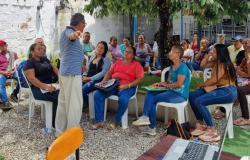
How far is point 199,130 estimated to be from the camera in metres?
5.50

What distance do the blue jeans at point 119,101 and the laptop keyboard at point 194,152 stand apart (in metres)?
3.70

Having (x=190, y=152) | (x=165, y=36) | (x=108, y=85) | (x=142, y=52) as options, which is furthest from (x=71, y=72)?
(x=142, y=52)

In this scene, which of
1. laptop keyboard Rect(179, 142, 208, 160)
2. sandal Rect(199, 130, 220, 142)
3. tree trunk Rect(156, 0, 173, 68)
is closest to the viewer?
laptop keyboard Rect(179, 142, 208, 160)

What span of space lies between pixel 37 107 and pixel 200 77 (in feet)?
11.7

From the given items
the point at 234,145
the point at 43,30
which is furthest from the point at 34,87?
the point at 43,30

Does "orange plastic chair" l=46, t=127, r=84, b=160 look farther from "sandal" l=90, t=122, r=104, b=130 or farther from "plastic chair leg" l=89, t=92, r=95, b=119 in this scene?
"plastic chair leg" l=89, t=92, r=95, b=119

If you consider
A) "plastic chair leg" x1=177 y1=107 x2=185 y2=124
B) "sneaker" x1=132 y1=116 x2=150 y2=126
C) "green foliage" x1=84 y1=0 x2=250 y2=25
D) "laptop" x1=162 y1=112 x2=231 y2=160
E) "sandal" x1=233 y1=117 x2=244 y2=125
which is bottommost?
"sandal" x1=233 y1=117 x2=244 y2=125

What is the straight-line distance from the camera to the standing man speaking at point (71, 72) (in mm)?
5070

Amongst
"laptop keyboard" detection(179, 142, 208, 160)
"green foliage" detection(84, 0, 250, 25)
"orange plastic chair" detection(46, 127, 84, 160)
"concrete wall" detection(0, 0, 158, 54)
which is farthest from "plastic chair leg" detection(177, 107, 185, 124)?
"concrete wall" detection(0, 0, 158, 54)

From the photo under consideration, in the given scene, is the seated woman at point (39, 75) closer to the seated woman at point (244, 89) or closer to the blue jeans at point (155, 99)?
the blue jeans at point (155, 99)

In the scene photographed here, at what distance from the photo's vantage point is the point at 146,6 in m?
6.80

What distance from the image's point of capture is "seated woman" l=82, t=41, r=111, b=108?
21.8ft

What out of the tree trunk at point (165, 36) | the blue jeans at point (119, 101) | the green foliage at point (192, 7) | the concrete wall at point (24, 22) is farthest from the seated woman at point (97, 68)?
the concrete wall at point (24, 22)

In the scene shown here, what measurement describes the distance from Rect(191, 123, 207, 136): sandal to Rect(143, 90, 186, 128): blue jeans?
46cm
